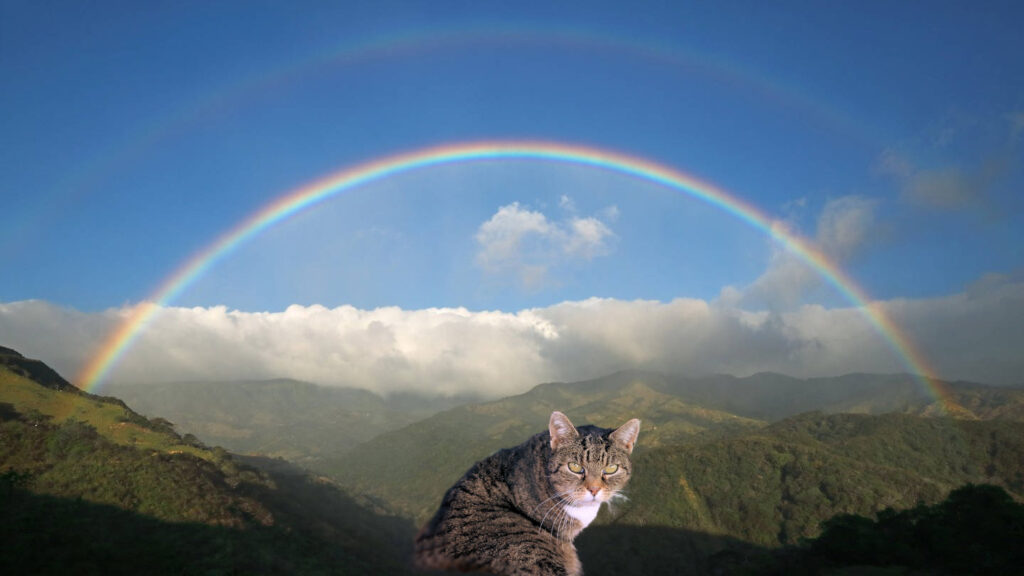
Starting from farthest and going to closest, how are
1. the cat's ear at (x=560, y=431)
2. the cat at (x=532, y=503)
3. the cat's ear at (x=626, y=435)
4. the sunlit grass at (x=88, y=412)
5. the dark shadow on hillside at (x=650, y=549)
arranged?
1. the dark shadow on hillside at (x=650, y=549)
2. the sunlit grass at (x=88, y=412)
3. the cat's ear at (x=626, y=435)
4. the cat's ear at (x=560, y=431)
5. the cat at (x=532, y=503)

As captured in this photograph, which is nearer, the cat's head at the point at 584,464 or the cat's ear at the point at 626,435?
the cat's head at the point at 584,464

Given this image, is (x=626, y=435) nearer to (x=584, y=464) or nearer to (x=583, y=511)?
(x=584, y=464)

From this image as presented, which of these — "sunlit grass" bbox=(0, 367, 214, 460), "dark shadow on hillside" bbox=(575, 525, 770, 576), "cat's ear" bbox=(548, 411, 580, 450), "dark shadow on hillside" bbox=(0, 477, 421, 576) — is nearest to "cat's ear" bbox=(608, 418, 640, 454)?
"cat's ear" bbox=(548, 411, 580, 450)

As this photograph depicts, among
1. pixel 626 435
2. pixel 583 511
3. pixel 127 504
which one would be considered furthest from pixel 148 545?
pixel 626 435

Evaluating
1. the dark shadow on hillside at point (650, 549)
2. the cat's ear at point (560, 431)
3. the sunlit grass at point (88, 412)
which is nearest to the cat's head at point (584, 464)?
the cat's ear at point (560, 431)

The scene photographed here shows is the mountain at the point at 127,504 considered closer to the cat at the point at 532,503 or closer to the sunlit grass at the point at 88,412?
the sunlit grass at the point at 88,412

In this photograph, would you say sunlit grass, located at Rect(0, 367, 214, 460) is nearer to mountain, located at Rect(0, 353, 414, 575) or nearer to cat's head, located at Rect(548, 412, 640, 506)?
mountain, located at Rect(0, 353, 414, 575)
